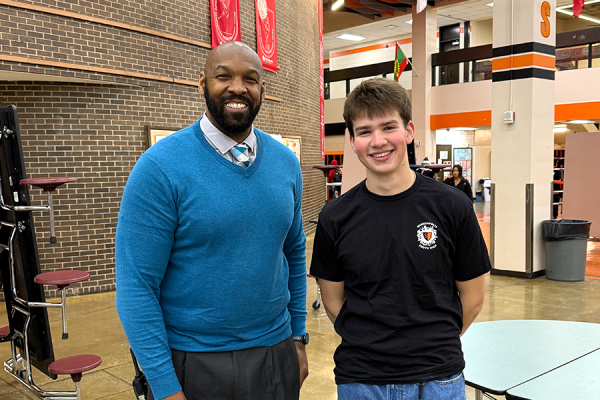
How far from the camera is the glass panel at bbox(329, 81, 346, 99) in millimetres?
23905

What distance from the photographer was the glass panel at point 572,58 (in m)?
16.0

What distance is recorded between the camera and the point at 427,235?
5.73 ft

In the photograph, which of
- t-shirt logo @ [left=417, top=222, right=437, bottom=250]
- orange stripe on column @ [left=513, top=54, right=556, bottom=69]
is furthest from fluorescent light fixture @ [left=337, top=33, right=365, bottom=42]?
t-shirt logo @ [left=417, top=222, right=437, bottom=250]

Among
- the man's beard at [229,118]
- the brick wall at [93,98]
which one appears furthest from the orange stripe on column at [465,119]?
the man's beard at [229,118]

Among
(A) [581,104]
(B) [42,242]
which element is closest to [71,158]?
(B) [42,242]

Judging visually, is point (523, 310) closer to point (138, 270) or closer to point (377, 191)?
point (377, 191)

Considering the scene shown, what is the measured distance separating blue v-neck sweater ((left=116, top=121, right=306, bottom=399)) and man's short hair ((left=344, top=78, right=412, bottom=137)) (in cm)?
41

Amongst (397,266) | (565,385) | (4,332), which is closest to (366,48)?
(4,332)

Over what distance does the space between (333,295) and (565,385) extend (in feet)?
3.62

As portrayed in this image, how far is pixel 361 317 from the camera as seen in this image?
1.78 meters

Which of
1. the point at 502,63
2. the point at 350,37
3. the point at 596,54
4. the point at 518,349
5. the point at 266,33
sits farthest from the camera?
the point at 350,37

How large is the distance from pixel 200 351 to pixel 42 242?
6.37 meters

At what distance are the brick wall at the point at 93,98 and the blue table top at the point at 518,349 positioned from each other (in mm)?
6148

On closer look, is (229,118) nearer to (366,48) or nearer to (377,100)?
(377,100)
